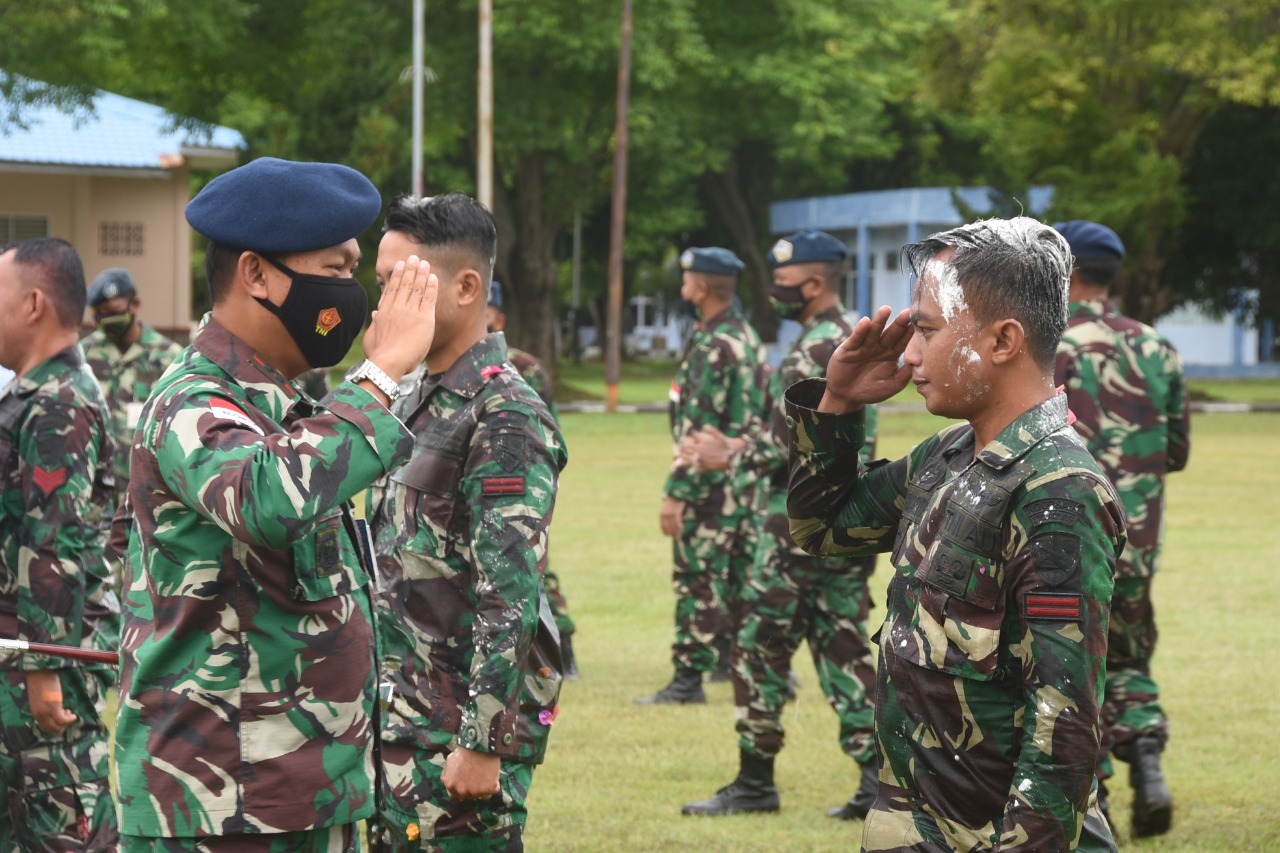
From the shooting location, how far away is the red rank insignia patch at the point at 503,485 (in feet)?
→ 13.4

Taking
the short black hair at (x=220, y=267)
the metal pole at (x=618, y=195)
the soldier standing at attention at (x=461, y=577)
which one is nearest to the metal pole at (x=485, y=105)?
the metal pole at (x=618, y=195)

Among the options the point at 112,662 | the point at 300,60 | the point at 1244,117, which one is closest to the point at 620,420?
the point at 300,60

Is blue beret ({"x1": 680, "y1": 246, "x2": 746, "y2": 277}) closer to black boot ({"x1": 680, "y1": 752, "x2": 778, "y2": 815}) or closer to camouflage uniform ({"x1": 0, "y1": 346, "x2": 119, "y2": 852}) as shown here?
black boot ({"x1": 680, "y1": 752, "x2": 778, "y2": 815})

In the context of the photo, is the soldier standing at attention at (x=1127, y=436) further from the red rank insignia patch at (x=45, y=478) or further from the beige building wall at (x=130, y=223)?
the beige building wall at (x=130, y=223)

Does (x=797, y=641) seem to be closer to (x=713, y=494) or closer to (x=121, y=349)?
(x=713, y=494)

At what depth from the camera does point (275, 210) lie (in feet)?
10.9

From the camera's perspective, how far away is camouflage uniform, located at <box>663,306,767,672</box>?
9.24 metres

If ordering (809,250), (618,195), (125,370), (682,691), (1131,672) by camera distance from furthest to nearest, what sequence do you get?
(618,195), (125,370), (682,691), (809,250), (1131,672)

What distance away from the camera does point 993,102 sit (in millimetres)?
40812

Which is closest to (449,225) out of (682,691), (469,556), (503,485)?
(503,485)

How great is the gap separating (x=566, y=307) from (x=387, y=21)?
3090cm

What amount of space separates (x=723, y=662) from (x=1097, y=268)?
3.98 meters

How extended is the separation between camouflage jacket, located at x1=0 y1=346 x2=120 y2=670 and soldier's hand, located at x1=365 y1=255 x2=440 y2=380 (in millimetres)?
2219

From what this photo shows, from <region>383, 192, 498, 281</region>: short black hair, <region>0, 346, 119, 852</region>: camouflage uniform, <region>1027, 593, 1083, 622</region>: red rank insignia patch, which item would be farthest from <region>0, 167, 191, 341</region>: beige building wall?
<region>1027, 593, 1083, 622</region>: red rank insignia patch
